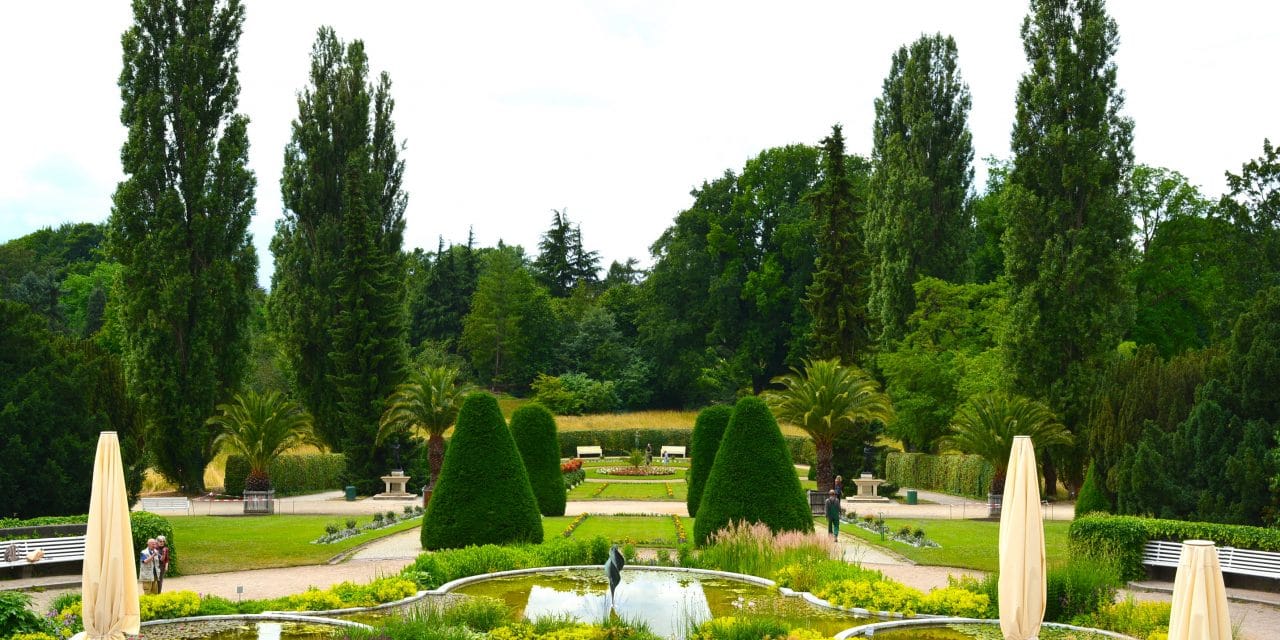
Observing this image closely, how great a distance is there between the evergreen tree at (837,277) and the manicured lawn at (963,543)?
40.1 feet

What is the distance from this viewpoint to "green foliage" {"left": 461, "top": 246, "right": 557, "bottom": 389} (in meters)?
73.1

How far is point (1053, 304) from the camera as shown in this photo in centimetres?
3547

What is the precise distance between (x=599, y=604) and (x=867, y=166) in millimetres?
54978

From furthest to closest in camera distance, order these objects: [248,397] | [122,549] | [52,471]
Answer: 1. [248,397]
2. [52,471]
3. [122,549]

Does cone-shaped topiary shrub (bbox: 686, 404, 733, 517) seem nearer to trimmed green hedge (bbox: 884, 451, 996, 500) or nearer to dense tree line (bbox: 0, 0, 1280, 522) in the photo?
dense tree line (bbox: 0, 0, 1280, 522)

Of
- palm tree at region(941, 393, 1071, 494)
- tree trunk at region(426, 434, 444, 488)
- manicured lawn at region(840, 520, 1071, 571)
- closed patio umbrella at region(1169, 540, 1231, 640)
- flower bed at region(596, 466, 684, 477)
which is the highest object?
palm tree at region(941, 393, 1071, 494)

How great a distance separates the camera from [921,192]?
46125 mm

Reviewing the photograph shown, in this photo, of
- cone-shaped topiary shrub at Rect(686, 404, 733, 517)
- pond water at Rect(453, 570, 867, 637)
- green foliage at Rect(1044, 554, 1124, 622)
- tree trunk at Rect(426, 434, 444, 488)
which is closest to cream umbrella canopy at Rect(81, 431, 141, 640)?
pond water at Rect(453, 570, 867, 637)

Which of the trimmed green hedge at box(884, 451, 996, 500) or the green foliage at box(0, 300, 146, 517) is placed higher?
the green foliage at box(0, 300, 146, 517)

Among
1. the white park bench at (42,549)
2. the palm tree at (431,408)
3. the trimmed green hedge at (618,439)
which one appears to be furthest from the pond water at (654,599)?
the trimmed green hedge at (618,439)

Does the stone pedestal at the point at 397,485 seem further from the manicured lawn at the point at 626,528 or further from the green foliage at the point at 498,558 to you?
the green foliage at the point at 498,558

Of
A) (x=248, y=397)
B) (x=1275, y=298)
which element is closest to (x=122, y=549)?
(x=1275, y=298)

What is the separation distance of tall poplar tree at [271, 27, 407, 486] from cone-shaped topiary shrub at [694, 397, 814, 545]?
878 inches

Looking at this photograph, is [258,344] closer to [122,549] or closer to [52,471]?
[52,471]
